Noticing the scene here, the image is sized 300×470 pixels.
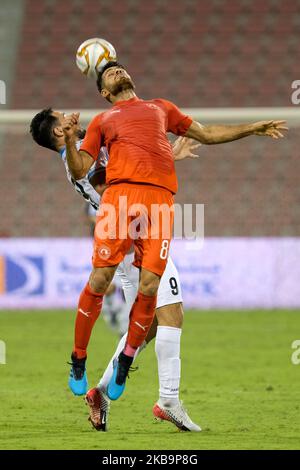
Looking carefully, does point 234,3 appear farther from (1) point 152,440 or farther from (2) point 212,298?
(1) point 152,440

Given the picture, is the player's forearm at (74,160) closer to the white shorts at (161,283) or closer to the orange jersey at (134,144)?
the orange jersey at (134,144)

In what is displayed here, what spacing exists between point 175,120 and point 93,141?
1.98 feet

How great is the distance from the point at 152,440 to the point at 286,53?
14204 millimetres

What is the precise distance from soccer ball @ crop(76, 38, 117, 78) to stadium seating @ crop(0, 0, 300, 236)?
9107mm

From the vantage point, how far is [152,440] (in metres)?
5.66

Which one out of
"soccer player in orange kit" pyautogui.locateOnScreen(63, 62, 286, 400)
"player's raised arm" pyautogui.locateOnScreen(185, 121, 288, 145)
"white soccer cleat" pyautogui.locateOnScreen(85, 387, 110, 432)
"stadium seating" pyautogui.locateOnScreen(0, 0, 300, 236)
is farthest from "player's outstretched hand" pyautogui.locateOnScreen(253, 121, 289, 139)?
"stadium seating" pyautogui.locateOnScreen(0, 0, 300, 236)

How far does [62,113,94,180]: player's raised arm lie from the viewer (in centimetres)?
589

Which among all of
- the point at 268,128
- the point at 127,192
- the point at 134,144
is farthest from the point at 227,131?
the point at 127,192

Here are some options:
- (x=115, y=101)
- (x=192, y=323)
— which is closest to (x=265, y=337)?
(x=192, y=323)

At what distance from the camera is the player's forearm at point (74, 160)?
5.91 meters

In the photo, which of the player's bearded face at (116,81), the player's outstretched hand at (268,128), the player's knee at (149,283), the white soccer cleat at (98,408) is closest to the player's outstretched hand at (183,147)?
the player's outstretched hand at (268,128)

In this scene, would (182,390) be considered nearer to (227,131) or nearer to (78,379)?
(78,379)

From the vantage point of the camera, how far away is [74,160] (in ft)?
19.6

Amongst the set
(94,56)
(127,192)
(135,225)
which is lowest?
(135,225)
